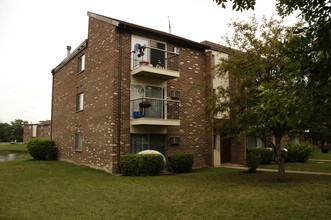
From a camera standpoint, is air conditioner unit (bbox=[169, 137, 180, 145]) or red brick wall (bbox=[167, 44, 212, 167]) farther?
red brick wall (bbox=[167, 44, 212, 167])

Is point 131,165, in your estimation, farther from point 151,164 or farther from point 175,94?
point 175,94

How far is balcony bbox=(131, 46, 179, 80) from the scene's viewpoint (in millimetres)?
14032

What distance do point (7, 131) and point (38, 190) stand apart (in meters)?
111

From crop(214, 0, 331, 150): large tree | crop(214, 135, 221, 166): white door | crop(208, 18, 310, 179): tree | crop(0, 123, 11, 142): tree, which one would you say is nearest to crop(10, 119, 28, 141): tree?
crop(0, 123, 11, 142): tree

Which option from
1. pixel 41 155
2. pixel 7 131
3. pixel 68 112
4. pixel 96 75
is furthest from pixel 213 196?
pixel 7 131

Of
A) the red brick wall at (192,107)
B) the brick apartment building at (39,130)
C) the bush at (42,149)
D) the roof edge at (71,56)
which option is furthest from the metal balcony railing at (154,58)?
the brick apartment building at (39,130)

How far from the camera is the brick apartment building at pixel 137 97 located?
14.0 m

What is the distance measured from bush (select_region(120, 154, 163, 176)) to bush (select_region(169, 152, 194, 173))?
3.49 ft

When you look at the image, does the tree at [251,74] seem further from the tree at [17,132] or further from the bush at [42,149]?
the tree at [17,132]

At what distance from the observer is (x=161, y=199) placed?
8031mm

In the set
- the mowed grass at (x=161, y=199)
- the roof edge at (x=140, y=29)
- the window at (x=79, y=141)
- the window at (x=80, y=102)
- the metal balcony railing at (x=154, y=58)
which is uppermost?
the roof edge at (x=140, y=29)

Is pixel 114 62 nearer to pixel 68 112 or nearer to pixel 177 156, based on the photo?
pixel 177 156

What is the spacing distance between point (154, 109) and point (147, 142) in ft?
5.85

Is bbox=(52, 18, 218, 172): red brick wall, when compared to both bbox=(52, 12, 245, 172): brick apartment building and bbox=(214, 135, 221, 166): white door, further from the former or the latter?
bbox=(214, 135, 221, 166): white door
